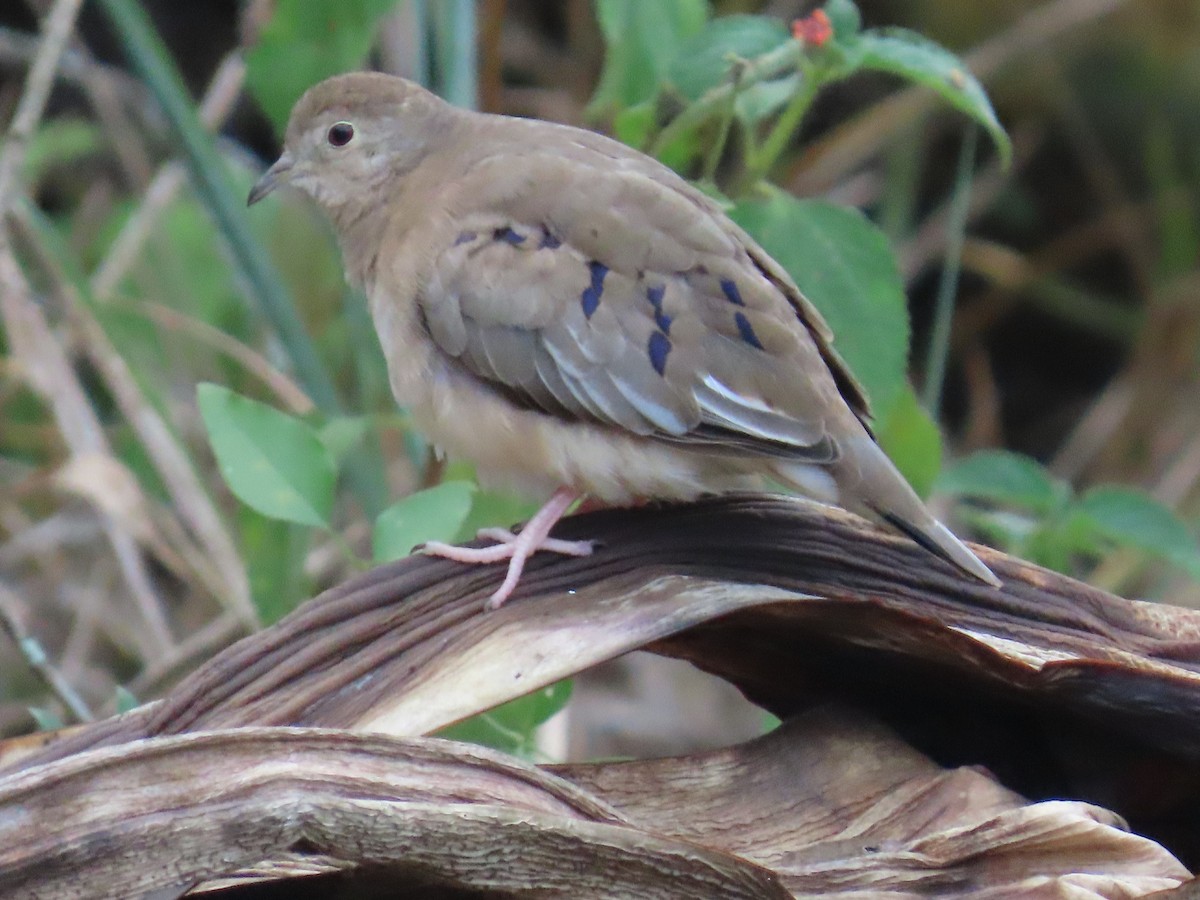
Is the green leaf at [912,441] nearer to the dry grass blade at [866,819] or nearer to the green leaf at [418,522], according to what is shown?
the dry grass blade at [866,819]

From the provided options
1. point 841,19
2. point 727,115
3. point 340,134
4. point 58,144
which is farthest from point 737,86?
point 58,144

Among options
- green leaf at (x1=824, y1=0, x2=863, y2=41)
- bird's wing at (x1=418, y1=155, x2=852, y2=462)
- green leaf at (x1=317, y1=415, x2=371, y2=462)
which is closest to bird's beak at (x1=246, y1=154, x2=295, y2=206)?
green leaf at (x1=317, y1=415, x2=371, y2=462)

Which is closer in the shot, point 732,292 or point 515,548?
point 515,548

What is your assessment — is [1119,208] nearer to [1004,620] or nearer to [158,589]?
[158,589]

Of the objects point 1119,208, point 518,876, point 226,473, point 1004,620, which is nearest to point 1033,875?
point 1004,620

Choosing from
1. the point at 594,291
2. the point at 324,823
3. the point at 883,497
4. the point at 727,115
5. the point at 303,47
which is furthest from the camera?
the point at 303,47

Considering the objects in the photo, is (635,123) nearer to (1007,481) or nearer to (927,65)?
(927,65)

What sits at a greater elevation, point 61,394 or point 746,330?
point 746,330

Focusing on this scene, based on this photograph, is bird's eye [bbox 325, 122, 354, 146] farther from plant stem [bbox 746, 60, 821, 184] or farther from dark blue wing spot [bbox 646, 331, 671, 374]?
dark blue wing spot [bbox 646, 331, 671, 374]
